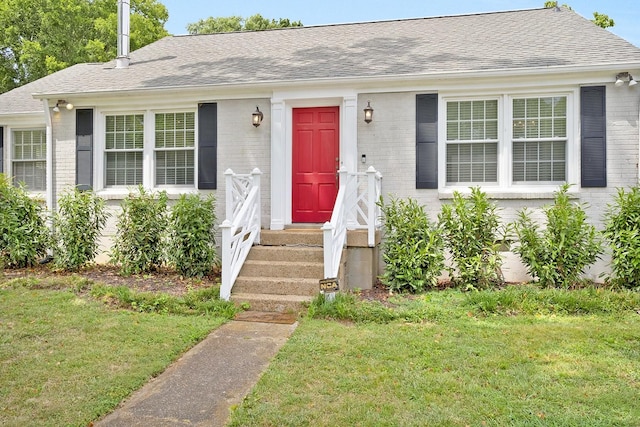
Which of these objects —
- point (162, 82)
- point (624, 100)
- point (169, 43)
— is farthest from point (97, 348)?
point (169, 43)

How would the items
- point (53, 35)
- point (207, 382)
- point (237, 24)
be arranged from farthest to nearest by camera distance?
point (237, 24), point (53, 35), point (207, 382)

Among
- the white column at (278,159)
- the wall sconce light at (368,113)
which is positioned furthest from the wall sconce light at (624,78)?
the white column at (278,159)

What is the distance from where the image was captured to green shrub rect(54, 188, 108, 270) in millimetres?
7691

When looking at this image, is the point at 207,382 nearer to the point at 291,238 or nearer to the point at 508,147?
the point at 291,238

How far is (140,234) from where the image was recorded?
24.6 ft

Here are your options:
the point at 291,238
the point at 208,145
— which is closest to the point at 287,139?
→ the point at 208,145

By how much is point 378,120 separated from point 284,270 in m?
3.03

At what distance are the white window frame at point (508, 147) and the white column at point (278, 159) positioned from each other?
2.58 meters

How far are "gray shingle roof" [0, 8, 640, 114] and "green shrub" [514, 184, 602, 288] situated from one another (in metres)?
2.26

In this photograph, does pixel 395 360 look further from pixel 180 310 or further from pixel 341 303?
pixel 180 310

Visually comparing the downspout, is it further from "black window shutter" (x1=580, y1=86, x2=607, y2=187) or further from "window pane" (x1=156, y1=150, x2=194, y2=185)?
"black window shutter" (x1=580, y1=86, x2=607, y2=187)

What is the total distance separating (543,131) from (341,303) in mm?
4431

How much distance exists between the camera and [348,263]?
681 cm

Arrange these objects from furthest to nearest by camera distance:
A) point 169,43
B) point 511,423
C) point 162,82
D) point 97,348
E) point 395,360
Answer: point 169,43 < point 162,82 < point 97,348 < point 395,360 < point 511,423
